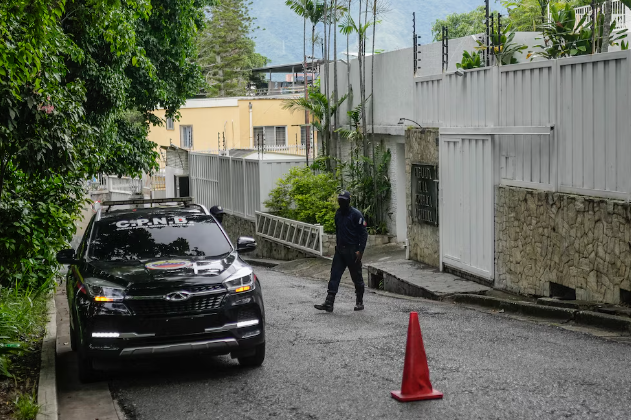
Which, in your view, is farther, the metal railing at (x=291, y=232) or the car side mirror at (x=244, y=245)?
the metal railing at (x=291, y=232)

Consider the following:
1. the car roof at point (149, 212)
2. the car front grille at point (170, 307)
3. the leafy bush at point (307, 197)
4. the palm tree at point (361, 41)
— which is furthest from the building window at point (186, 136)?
the car front grille at point (170, 307)

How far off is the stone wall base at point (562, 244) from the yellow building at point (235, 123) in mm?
33680

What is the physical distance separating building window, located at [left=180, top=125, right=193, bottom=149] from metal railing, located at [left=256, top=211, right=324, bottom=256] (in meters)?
23.2

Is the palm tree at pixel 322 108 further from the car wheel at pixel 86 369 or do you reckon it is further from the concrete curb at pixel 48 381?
the car wheel at pixel 86 369

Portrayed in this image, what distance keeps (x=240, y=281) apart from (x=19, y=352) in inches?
113

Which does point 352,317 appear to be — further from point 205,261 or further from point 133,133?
point 133,133

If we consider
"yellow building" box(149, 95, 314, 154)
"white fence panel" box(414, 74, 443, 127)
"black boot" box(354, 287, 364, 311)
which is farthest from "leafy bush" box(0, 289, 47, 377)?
"yellow building" box(149, 95, 314, 154)

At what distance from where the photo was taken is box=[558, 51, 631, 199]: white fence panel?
10.7 meters

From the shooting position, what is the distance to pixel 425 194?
17.3m

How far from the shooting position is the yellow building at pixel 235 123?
47656 millimetres

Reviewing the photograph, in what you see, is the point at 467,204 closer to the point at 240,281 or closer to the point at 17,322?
the point at 240,281

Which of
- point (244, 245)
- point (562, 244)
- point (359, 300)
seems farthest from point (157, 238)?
point (562, 244)

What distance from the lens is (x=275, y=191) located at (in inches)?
1030

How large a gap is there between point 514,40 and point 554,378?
1071 centimetres
